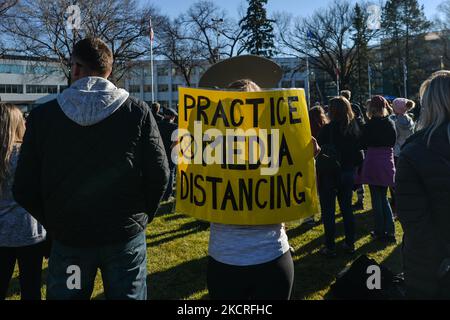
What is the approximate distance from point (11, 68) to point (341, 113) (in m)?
73.8

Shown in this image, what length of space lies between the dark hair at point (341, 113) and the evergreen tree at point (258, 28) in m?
38.5

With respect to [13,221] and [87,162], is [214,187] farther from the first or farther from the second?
[13,221]

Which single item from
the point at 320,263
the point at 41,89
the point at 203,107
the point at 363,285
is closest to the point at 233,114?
the point at 203,107

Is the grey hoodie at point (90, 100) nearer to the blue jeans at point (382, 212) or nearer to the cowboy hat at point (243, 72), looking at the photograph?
the cowboy hat at point (243, 72)

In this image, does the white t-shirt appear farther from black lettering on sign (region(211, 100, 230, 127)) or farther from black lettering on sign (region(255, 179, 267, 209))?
black lettering on sign (region(211, 100, 230, 127))

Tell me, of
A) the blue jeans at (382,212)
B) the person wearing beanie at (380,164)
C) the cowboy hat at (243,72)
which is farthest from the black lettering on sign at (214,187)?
the blue jeans at (382,212)

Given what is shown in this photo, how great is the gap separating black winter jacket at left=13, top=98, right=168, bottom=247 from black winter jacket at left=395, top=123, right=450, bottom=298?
141 cm

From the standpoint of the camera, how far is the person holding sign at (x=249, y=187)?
84.1 inches

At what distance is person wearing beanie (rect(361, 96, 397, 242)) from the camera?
5.90 metres

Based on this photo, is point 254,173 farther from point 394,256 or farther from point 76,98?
point 394,256

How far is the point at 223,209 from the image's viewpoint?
2215 mm

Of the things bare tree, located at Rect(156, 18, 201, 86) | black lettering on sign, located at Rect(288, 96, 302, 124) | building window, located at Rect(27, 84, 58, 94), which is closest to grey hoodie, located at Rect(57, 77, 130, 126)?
black lettering on sign, located at Rect(288, 96, 302, 124)

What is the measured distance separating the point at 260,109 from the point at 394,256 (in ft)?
13.1

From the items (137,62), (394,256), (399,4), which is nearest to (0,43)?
(137,62)
